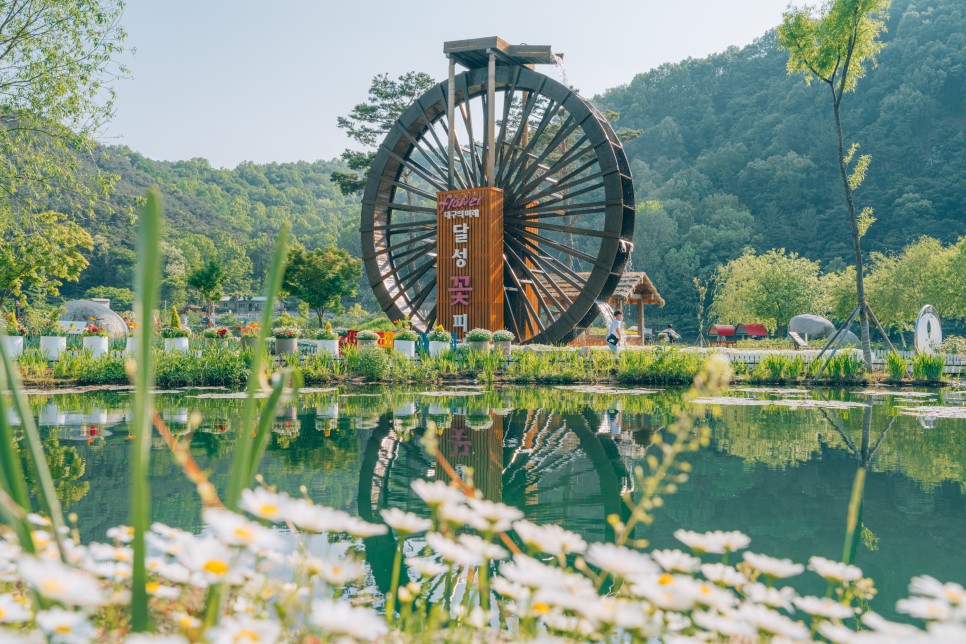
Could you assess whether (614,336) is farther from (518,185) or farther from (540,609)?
(540,609)

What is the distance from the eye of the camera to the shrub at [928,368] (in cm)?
1094

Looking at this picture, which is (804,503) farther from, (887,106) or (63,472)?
(887,106)

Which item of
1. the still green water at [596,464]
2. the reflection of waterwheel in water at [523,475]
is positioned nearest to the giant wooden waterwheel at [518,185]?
the still green water at [596,464]

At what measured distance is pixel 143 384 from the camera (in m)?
0.95

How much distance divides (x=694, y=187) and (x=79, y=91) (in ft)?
124

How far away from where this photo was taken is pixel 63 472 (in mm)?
4250

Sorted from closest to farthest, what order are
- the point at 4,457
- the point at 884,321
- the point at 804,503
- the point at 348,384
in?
the point at 4,457 → the point at 804,503 → the point at 348,384 → the point at 884,321

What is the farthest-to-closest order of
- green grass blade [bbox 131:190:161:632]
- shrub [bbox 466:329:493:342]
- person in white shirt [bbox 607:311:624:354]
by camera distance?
shrub [bbox 466:329:493:342] < person in white shirt [bbox 607:311:624:354] < green grass blade [bbox 131:190:161:632]

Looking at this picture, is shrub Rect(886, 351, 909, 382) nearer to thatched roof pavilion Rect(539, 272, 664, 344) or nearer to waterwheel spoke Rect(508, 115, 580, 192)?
thatched roof pavilion Rect(539, 272, 664, 344)

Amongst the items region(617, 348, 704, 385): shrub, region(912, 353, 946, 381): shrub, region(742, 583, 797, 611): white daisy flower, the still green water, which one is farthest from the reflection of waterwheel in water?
region(912, 353, 946, 381): shrub

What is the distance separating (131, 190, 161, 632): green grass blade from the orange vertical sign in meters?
15.0

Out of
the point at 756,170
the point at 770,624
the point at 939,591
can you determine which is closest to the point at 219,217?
the point at 756,170

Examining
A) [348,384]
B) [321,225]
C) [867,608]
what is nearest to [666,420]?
[867,608]

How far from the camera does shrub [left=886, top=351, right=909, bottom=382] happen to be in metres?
11.0
